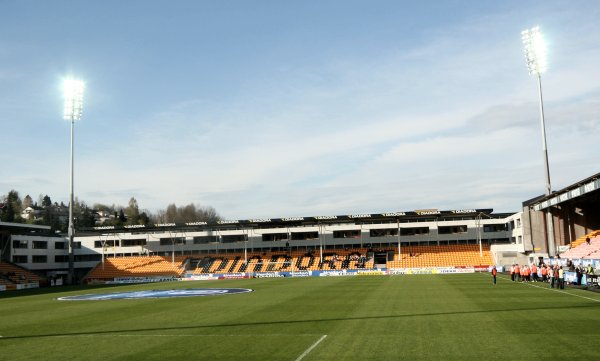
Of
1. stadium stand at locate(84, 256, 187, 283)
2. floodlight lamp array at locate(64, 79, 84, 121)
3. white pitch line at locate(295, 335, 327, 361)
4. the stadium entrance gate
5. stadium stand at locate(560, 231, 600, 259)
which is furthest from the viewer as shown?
the stadium entrance gate

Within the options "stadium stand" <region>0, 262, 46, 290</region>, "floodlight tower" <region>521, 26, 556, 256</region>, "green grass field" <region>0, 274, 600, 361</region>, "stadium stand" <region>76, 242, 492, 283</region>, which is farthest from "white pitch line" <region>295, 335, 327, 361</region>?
"stadium stand" <region>76, 242, 492, 283</region>

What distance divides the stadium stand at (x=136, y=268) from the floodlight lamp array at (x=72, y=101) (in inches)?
1025

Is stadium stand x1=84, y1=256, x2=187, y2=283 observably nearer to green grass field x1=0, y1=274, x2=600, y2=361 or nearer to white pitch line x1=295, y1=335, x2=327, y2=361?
green grass field x1=0, y1=274, x2=600, y2=361

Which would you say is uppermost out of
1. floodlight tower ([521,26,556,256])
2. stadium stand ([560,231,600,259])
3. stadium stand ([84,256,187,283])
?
floodlight tower ([521,26,556,256])

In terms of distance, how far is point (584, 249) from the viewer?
5178 centimetres

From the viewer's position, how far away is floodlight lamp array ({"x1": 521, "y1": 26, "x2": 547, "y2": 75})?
195 feet

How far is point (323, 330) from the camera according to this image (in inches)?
872

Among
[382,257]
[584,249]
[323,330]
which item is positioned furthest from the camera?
[382,257]

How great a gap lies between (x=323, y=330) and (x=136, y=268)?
7678 cm

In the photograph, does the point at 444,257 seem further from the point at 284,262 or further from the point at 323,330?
the point at 323,330

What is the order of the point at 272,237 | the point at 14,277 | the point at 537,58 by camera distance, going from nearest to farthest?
the point at 537,58 < the point at 14,277 < the point at 272,237

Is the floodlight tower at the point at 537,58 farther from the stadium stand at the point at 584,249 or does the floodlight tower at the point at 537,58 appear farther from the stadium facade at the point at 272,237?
the stadium facade at the point at 272,237

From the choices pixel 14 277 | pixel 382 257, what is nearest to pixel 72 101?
pixel 14 277

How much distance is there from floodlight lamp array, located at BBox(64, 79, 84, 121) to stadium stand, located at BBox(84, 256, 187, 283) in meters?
26.0
